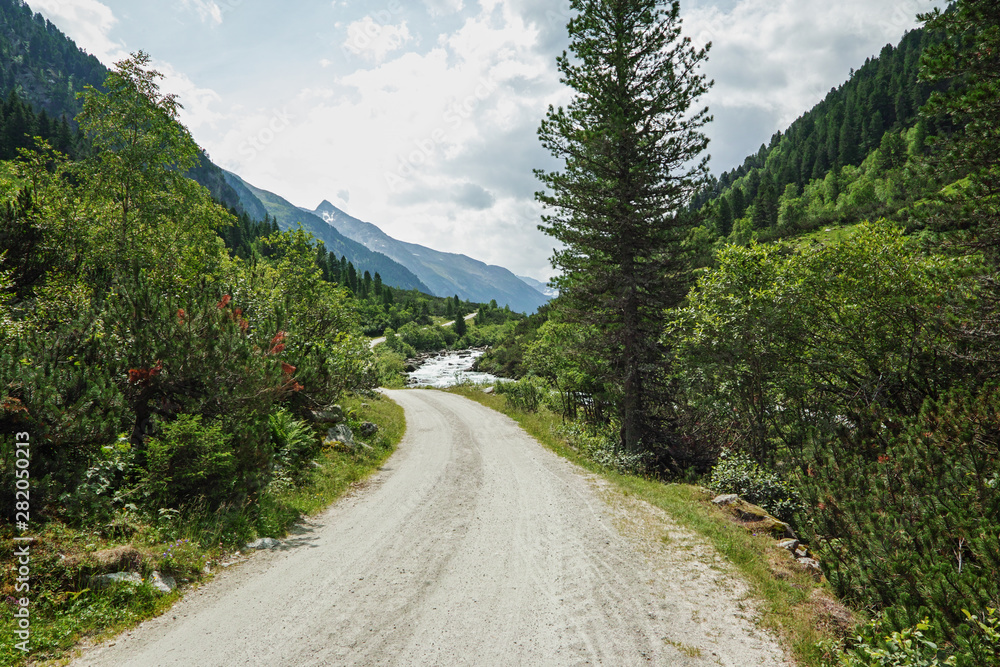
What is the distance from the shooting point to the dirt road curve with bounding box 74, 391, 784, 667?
16.0 ft

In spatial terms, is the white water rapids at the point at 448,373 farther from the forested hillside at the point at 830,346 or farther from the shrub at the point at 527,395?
the forested hillside at the point at 830,346

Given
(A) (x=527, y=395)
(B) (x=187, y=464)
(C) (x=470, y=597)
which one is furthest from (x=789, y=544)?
(A) (x=527, y=395)

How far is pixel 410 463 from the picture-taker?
48.3 ft

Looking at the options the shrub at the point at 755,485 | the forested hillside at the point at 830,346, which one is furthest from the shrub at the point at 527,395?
the shrub at the point at 755,485

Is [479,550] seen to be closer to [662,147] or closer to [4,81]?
[662,147]

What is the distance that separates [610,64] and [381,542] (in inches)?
641

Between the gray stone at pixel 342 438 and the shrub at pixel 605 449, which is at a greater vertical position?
the shrub at pixel 605 449

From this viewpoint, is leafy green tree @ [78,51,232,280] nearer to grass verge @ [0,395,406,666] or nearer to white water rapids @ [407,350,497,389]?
grass verge @ [0,395,406,666]

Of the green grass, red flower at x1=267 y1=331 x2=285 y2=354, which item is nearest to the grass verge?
red flower at x1=267 y1=331 x2=285 y2=354

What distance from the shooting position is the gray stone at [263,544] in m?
7.73

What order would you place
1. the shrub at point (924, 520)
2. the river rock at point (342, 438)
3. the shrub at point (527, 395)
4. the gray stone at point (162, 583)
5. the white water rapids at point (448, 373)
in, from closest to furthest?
the shrub at point (924, 520) → the gray stone at point (162, 583) → the river rock at point (342, 438) → the shrub at point (527, 395) → the white water rapids at point (448, 373)

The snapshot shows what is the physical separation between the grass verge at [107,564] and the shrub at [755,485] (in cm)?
1114

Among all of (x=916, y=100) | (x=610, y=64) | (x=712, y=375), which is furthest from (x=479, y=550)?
(x=916, y=100)

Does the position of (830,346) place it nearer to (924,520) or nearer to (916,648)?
(924,520)
